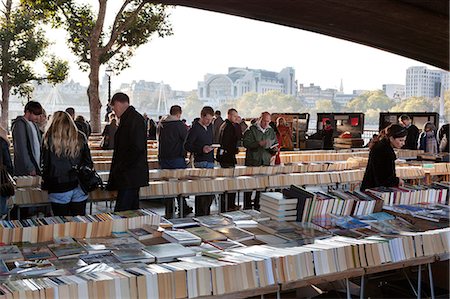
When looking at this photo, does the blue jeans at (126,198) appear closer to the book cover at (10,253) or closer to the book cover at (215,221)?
the book cover at (215,221)

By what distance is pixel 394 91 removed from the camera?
120 ft

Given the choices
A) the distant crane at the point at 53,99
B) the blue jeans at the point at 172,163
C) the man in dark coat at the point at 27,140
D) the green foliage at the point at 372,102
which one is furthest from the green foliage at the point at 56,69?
the green foliage at the point at 372,102

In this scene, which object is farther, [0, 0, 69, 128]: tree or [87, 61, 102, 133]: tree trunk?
[0, 0, 69, 128]: tree

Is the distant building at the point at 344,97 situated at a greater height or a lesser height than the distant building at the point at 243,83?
lesser

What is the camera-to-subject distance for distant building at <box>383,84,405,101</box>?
35484mm

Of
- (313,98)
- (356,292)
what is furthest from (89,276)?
(313,98)

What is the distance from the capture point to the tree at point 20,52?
58.1ft

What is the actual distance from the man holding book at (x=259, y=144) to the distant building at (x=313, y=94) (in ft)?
126

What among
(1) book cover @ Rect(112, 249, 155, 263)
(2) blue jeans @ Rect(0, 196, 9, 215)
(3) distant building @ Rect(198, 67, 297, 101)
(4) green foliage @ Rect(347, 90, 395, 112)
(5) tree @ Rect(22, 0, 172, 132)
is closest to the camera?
(1) book cover @ Rect(112, 249, 155, 263)

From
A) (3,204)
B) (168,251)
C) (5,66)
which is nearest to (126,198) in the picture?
(3,204)

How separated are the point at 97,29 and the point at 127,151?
11.3 m

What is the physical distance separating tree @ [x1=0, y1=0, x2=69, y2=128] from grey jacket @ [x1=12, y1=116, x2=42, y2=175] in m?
12.8

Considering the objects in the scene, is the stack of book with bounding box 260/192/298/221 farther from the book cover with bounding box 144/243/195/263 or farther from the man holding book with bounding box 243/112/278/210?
the man holding book with bounding box 243/112/278/210

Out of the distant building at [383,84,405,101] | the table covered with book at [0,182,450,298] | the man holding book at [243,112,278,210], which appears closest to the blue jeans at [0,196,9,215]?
the table covered with book at [0,182,450,298]
